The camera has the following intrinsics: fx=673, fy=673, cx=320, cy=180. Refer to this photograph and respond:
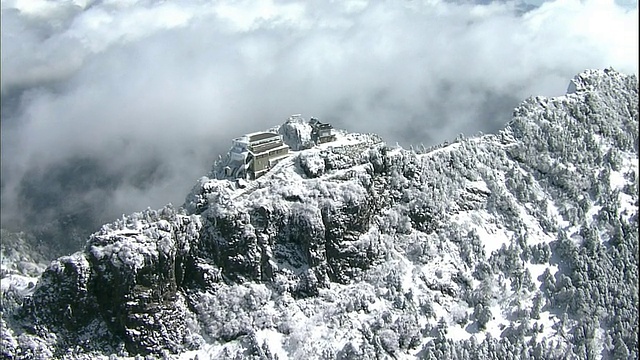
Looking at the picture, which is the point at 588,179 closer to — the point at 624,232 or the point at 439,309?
the point at 624,232

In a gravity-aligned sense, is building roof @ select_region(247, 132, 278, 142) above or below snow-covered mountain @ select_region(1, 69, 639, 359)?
above

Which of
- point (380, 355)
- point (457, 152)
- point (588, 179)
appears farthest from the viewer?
point (588, 179)

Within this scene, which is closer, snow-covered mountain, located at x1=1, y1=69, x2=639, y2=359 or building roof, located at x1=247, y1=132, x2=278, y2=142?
snow-covered mountain, located at x1=1, y1=69, x2=639, y2=359

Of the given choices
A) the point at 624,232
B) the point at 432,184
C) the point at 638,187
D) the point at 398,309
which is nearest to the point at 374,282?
the point at 398,309

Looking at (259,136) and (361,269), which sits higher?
(259,136)

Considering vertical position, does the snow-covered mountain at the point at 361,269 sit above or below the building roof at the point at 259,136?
below

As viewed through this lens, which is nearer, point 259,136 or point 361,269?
point 361,269

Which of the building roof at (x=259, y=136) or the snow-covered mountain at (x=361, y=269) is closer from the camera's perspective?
the snow-covered mountain at (x=361, y=269)

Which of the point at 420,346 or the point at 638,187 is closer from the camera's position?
the point at 420,346
